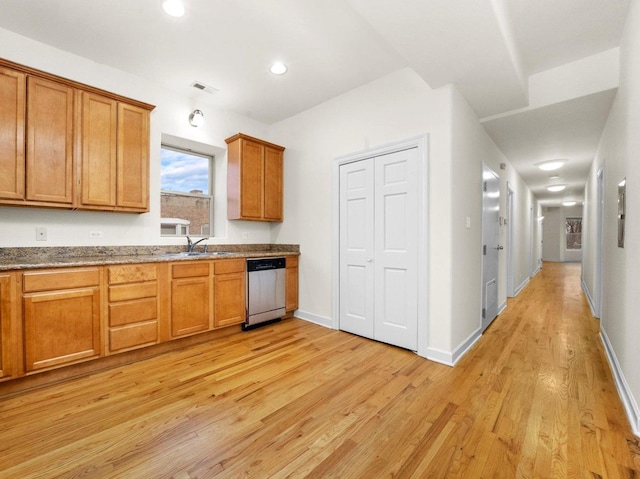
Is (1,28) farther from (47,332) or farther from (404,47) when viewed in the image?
(404,47)

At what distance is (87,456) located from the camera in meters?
1.47

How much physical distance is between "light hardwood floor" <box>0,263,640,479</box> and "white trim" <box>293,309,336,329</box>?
779 mm

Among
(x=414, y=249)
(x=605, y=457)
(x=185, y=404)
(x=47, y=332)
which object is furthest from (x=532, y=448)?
(x=47, y=332)

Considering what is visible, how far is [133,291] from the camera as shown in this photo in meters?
2.55

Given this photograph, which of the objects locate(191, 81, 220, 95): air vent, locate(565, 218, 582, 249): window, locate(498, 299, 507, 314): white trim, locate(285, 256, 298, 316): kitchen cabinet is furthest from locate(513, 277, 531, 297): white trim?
locate(565, 218, 582, 249): window

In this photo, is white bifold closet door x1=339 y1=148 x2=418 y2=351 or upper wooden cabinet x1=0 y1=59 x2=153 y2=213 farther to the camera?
white bifold closet door x1=339 y1=148 x2=418 y2=351

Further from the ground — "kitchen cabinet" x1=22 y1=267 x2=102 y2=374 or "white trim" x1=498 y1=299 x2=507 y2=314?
"kitchen cabinet" x1=22 y1=267 x2=102 y2=374

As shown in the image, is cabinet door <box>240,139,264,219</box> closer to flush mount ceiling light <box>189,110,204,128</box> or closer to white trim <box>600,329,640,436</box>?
flush mount ceiling light <box>189,110,204,128</box>

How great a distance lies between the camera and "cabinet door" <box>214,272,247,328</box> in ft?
10.3

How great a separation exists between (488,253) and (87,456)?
13.9 ft

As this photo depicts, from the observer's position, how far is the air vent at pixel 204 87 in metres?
3.19

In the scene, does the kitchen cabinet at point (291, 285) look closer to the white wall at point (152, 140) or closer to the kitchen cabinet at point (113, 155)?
the white wall at point (152, 140)

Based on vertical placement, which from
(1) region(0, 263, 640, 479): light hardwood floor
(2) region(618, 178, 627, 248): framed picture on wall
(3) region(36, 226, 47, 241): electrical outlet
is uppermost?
(2) region(618, 178, 627, 248): framed picture on wall

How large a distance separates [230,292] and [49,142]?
83.3 inches
